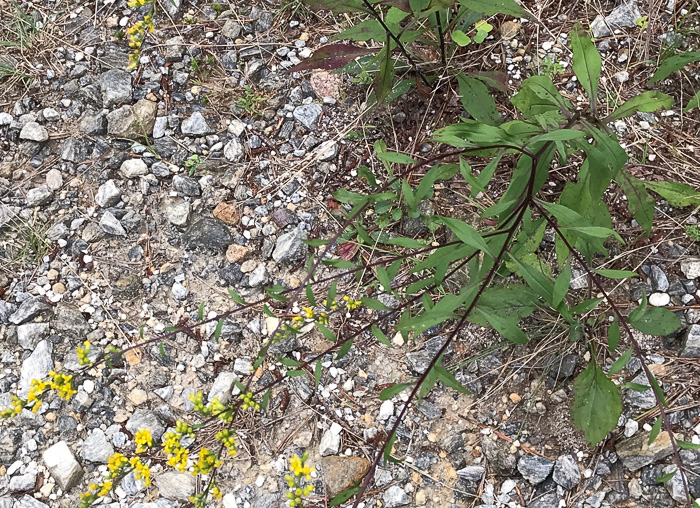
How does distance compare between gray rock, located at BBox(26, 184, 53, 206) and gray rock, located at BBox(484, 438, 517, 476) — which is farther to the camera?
gray rock, located at BBox(26, 184, 53, 206)

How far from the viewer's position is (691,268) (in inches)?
111

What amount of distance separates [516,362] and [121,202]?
7.63 ft

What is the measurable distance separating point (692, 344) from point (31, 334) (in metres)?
3.26

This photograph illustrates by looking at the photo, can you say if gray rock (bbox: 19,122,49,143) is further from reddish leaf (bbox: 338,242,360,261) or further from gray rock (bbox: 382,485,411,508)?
gray rock (bbox: 382,485,411,508)

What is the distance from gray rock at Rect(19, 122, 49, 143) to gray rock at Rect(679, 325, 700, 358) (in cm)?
364

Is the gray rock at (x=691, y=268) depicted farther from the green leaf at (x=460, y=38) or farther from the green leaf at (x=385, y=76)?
the green leaf at (x=385, y=76)

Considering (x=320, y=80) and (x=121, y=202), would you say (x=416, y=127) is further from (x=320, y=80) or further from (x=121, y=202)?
(x=121, y=202)

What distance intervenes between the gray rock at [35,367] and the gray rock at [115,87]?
150cm

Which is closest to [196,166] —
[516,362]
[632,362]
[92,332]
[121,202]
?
[121,202]

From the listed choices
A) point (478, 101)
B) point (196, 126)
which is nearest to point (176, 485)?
point (196, 126)

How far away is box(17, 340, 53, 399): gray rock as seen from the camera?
308cm

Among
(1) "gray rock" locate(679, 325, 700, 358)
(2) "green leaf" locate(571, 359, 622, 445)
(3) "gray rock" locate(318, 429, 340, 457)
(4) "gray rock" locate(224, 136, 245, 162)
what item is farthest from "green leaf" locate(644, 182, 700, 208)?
(4) "gray rock" locate(224, 136, 245, 162)

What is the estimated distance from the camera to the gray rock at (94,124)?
3580 millimetres

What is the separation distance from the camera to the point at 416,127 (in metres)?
3.30
